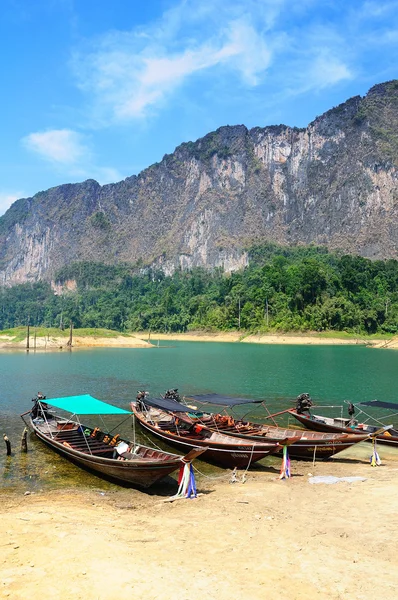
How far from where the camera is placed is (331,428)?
2348cm

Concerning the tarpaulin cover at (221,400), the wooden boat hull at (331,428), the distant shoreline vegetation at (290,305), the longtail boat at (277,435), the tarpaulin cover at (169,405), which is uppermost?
the distant shoreline vegetation at (290,305)

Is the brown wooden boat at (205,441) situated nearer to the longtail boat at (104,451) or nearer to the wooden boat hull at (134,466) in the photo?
the wooden boat hull at (134,466)

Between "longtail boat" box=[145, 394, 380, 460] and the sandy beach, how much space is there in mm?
3094

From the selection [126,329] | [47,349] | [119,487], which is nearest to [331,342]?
[47,349]

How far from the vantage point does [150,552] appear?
33.4ft

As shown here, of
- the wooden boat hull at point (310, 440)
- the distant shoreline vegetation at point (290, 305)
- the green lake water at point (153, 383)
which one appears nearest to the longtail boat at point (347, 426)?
the wooden boat hull at point (310, 440)

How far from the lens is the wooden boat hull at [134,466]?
49.5ft

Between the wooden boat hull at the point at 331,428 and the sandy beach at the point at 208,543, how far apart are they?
5.95m

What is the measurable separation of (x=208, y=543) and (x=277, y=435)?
10.7 metres

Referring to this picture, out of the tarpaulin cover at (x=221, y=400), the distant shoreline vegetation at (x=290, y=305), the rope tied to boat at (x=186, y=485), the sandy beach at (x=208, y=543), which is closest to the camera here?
the sandy beach at (x=208, y=543)

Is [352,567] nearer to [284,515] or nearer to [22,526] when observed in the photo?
[284,515]

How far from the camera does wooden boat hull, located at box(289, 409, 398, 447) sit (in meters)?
21.7

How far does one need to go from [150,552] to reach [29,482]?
799cm

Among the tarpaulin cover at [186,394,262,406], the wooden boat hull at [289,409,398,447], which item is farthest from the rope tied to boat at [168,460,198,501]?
the wooden boat hull at [289,409,398,447]
